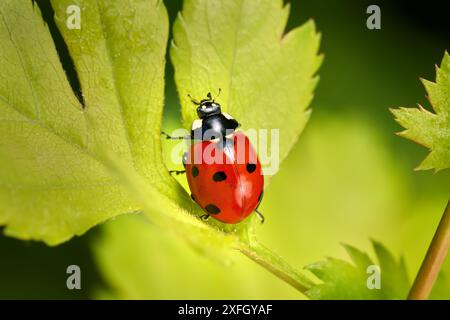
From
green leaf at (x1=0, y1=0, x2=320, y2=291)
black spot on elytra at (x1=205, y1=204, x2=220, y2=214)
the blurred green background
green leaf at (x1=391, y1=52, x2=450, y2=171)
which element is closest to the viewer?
green leaf at (x1=0, y1=0, x2=320, y2=291)

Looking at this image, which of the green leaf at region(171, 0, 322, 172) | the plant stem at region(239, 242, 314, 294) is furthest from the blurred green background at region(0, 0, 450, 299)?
the plant stem at region(239, 242, 314, 294)

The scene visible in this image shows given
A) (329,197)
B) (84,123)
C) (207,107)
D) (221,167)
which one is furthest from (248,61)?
(329,197)

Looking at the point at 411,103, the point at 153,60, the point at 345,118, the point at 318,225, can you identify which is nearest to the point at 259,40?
the point at 153,60

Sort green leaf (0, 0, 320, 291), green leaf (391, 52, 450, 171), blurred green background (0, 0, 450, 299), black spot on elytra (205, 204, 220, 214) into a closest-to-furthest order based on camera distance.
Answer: green leaf (0, 0, 320, 291)
green leaf (391, 52, 450, 171)
black spot on elytra (205, 204, 220, 214)
blurred green background (0, 0, 450, 299)

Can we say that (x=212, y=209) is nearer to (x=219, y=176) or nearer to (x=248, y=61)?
(x=219, y=176)

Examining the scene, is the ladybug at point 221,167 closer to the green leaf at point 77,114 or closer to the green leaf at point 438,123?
the green leaf at point 77,114

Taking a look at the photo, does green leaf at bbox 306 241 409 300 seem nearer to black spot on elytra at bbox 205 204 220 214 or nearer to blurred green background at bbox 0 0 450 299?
black spot on elytra at bbox 205 204 220 214

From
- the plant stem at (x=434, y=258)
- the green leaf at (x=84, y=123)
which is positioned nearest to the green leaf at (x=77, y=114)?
the green leaf at (x=84, y=123)
